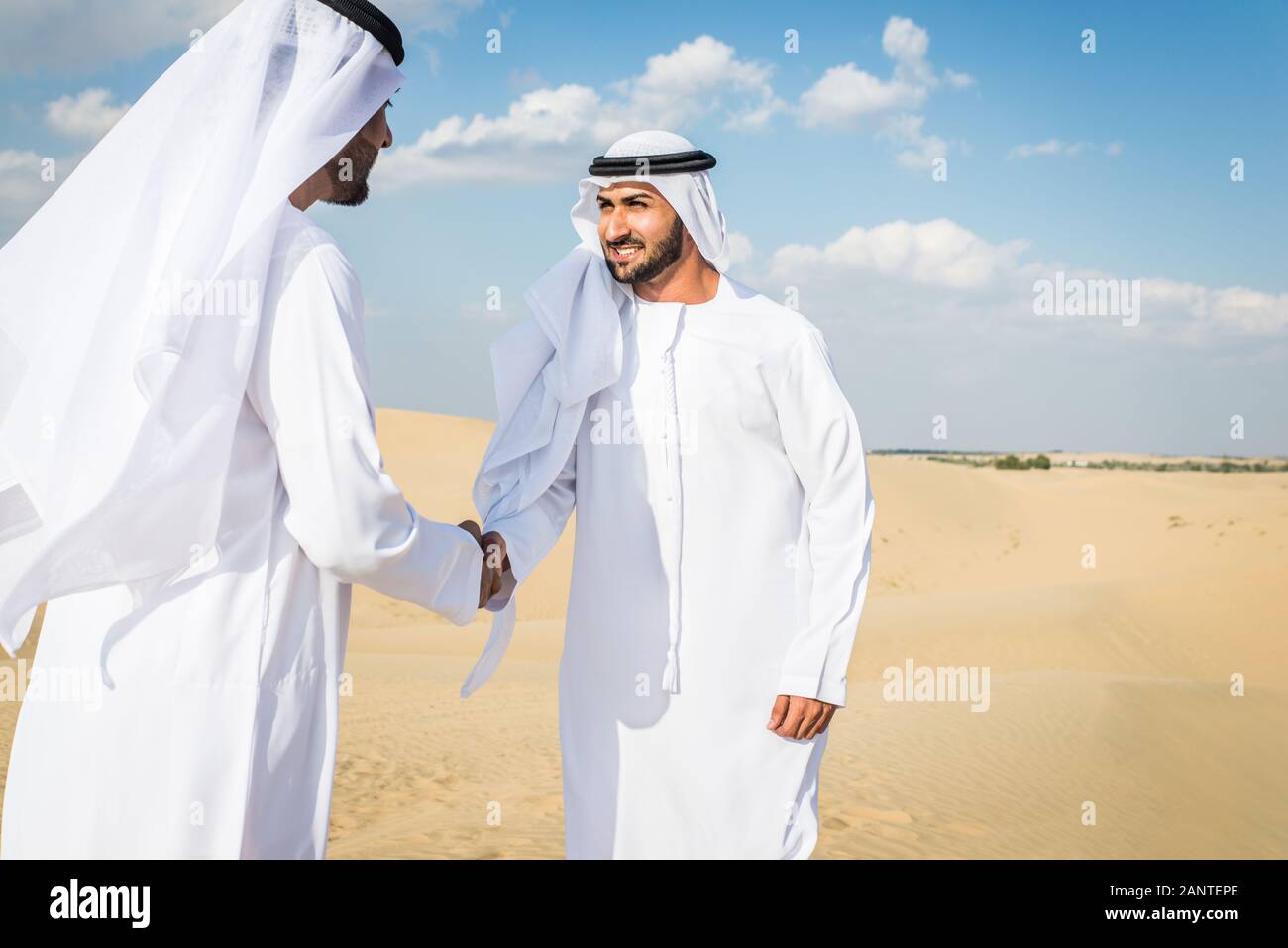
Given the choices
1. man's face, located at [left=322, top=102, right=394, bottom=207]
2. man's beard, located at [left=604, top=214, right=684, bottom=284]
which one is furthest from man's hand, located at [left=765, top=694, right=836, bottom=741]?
man's face, located at [left=322, top=102, right=394, bottom=207]

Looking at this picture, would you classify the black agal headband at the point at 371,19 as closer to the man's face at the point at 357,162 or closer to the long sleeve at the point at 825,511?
the man's face at the point at 357,162

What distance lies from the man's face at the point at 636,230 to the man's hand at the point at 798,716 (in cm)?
146

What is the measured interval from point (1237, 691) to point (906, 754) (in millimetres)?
3992

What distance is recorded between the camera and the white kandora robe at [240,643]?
8.03 feet

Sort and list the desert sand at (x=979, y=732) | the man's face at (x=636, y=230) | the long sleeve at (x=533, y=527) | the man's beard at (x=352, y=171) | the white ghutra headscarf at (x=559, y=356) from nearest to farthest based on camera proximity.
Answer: the man's beard at (x=352, y=171), the long sleeve at (x=533, y=527), the white ghutra headscarf at (x=559, y=356), the man's face at (x=636, y=230), the desert sand at (x=979, y=732)

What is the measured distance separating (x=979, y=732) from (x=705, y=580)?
6.38 metres

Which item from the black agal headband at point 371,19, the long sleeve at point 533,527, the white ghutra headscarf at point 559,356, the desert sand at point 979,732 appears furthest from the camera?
the desert sand at point 979,732

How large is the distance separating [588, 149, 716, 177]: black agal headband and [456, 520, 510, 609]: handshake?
1.26 meters

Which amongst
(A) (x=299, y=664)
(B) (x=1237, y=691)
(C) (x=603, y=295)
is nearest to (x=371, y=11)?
(C) (x=603, y=295)

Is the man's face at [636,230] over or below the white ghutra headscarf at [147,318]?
over

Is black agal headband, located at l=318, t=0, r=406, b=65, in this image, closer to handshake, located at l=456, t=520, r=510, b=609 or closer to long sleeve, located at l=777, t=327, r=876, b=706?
handshake, located at l=456, t=520, r=510, b=609

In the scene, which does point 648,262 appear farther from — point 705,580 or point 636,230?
point 705,580

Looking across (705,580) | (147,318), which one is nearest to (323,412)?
(147,318)

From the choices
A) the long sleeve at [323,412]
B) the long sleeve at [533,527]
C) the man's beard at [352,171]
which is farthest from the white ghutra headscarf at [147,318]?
the long sleeve at [533,527]
